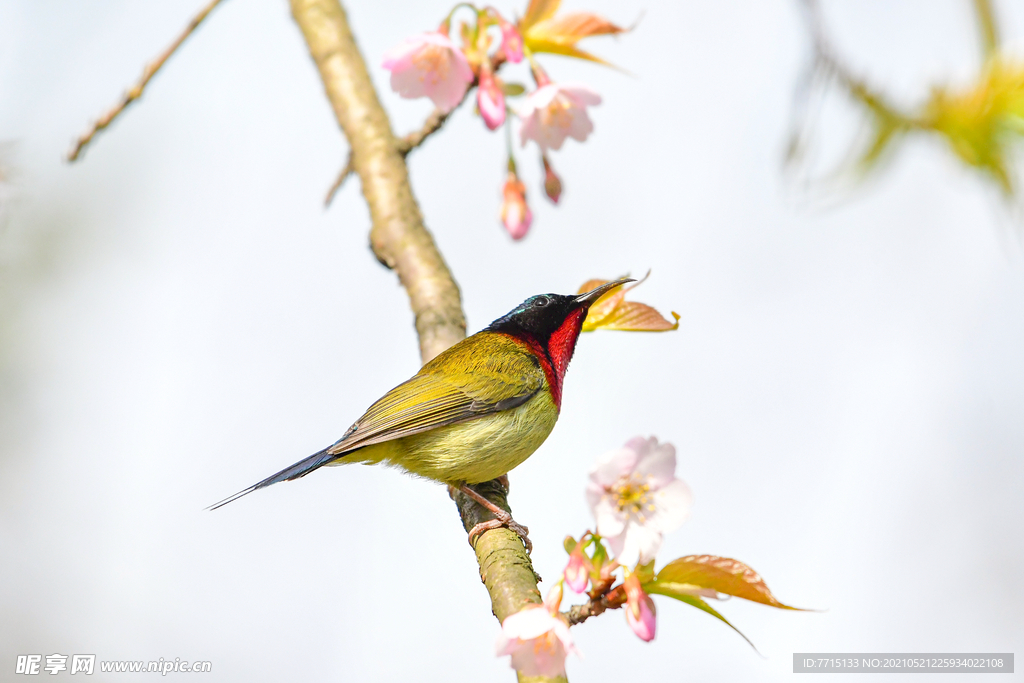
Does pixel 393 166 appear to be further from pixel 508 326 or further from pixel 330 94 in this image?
pixel 508 326

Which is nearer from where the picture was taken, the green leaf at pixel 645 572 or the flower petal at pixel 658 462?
the green leaf at pixel 645 572

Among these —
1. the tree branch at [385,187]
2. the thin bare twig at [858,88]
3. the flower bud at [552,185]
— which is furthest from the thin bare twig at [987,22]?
the tree branch at [385,187]

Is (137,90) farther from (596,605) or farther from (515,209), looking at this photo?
(596,605)

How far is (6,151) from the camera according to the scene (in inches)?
104

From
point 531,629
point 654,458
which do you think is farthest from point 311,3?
point 531,629

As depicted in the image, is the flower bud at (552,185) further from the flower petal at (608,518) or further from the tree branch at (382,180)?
the flower petal at (608,518)

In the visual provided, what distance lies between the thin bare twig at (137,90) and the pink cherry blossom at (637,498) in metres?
2.34

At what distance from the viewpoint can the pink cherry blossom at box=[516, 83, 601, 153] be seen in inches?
104

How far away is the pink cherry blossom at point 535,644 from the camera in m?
1.68

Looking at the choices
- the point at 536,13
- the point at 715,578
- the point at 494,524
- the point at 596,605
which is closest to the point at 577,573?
the point at 596,605

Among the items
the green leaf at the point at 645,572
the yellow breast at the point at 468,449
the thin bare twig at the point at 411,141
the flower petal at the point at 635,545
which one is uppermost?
the thin bare twig at the point at 411,141

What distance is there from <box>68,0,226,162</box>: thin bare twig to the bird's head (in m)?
1.73

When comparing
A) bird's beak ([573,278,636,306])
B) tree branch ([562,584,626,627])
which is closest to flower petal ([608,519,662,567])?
tree branch ([562,584,626,627])

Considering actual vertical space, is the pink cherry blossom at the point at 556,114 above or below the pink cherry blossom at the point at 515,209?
above
